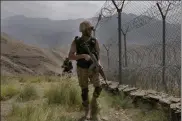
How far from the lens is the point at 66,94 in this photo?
7062mm

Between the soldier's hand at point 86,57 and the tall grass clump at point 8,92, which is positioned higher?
the soldier's hand at point 86,57

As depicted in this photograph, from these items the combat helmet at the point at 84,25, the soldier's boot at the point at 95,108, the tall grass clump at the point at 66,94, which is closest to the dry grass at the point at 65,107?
the tall grass clump at the point at 66,94

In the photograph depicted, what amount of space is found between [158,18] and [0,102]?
397 centimetres

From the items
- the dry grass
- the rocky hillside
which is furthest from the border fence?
the rocky hillside

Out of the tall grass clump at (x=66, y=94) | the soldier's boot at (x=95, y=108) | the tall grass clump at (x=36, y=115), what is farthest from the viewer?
the tall grass clump at (x=66, y=94)

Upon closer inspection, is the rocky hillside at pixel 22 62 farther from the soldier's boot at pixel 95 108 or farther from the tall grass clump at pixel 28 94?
the soldier's boot at pixel 95 108

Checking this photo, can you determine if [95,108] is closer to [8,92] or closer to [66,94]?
[66,94]

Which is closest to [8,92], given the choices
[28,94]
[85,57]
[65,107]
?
[28,94]

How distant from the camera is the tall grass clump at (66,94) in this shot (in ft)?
22.7

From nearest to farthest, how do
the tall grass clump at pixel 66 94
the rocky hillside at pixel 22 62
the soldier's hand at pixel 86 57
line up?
the soldier's hand at pixel 86 57 → the tall grass clump at pixel 66 94 → the rocky hillside at pixel 22 62

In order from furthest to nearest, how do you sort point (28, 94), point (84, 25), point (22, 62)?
point (22, 62), point (28, 94), point (84, 25)

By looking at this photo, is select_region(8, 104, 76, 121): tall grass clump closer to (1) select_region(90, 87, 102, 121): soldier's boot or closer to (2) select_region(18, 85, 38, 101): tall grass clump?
(1) select_region(90, 87, 102, 121): soldier's boot

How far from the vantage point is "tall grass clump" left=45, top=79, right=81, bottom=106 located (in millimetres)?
6930

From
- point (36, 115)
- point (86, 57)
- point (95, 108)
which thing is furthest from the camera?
point (95, 108)
